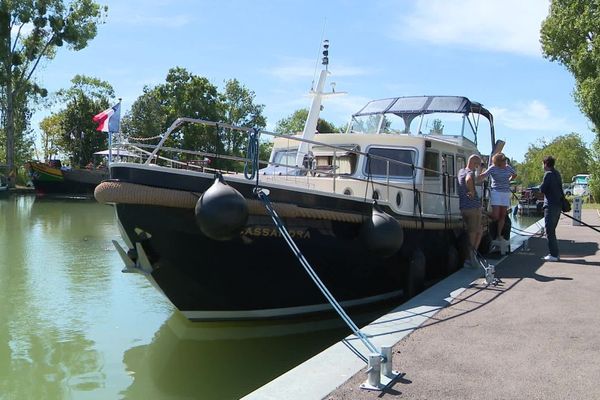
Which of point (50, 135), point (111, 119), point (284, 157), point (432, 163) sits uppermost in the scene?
point (50, 135)

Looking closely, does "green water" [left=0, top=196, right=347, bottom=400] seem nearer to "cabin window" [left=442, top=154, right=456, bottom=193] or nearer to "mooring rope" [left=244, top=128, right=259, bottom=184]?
"mooring rope" [left=244, top=128, right=259, bottom=184]

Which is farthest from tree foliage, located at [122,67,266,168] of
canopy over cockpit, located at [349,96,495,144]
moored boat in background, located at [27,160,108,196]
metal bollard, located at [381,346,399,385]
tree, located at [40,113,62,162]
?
metal bollard, located at [381,346,399,385]

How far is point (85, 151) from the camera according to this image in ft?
168

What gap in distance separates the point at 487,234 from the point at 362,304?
365 centimetres

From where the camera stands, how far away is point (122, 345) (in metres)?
7.50

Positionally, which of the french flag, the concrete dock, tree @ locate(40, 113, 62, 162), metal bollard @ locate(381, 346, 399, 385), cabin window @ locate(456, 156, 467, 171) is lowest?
the concrete dock

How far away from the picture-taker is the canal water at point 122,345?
6223mm

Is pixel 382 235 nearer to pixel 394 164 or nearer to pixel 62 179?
pixel 394 164

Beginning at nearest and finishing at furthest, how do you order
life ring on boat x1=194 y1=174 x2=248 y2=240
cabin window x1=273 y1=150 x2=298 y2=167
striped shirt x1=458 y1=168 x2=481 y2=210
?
life ring on boat x1=194 y1=174 x2=248 y2=240 < striped shirt x1=458 y1=168 x2=481 y2=210 < cabin window x1=273 y1=150 x2=298 y2=167

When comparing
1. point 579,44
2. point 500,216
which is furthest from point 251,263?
point 579,44

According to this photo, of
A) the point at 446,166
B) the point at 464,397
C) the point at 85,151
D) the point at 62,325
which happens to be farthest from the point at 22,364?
the point at 85,151

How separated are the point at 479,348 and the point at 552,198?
5627mm

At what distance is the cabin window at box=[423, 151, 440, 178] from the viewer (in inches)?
380

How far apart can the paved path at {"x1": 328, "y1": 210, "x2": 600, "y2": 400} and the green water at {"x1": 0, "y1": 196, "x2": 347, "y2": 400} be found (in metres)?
2.08
